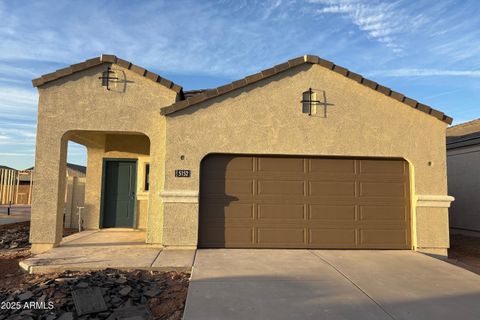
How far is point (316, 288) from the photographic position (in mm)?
5629

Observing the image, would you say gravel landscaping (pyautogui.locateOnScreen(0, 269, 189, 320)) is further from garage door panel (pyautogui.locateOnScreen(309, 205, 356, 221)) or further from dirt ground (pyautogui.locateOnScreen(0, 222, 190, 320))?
garage door panel (pyautogui.locateOnScreen(309, 205, 356, 221))

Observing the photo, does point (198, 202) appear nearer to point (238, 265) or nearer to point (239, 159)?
point (239, 159)

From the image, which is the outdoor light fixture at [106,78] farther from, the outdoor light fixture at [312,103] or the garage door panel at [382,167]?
the garage door panel at [382,167]

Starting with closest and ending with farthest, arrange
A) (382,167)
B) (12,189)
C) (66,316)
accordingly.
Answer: (66,316)
(382,167)
(12,189)

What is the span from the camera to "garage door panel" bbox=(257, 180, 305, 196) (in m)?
8.84

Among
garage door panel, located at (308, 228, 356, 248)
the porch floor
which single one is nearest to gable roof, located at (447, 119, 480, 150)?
garage door panel, located at (308, 228, 356, 248)

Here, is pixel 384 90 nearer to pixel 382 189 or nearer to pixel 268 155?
pixel 382 189

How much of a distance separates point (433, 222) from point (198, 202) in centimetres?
589

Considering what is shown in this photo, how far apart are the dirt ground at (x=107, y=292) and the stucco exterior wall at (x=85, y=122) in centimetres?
202

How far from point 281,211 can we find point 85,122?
533 cm

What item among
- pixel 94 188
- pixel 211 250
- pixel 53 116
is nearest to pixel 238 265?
pixel 211 250

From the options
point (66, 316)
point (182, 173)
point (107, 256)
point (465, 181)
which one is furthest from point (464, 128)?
point (66, 316)

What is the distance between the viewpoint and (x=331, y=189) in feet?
29.3

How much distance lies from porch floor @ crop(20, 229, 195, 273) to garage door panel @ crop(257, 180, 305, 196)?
7.59ft
